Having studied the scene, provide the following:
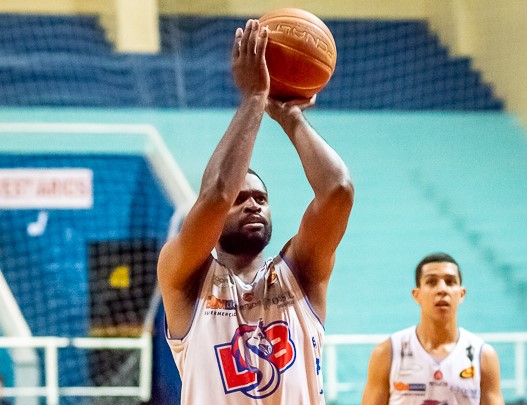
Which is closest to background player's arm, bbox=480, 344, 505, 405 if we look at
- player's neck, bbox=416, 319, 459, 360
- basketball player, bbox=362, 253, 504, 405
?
basketball player, bbox=362, 253, 504, 405

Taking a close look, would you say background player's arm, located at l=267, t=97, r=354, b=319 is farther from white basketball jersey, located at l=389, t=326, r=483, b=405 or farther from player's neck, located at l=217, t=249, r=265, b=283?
white basketball jersey, located at l=389, t=326, r=483, b=405

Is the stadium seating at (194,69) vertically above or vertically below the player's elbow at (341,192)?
above

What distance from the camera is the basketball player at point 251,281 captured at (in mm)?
2551

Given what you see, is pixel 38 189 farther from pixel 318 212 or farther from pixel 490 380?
pixel 318 212

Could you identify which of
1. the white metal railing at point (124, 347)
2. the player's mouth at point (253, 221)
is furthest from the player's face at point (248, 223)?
the white metal railing at point (124, 347)

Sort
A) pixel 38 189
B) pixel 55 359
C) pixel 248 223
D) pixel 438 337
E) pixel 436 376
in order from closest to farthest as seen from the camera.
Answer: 1. pixel 248 223
2. pixel 436 376
3. pixel 438 337
4. pixel 55 359
5. pixel 38 189

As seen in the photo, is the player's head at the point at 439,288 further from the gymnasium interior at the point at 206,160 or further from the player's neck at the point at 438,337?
the gymnasium interior at the point at 206,160

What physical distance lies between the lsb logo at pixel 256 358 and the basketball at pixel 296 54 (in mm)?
674

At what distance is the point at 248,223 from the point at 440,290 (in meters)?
2.40

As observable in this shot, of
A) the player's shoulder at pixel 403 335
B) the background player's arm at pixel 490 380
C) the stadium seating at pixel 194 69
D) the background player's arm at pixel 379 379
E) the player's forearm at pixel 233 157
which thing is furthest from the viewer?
the stadium seating at pixel 194 69

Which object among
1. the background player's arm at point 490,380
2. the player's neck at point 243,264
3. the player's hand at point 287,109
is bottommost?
the background player's arm at point 490,380

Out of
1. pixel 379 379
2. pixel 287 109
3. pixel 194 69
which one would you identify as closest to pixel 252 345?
pixel 287 109

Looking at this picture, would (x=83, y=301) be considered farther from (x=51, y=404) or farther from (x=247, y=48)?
(x=247, y=48)

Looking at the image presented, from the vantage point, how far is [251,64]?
8.52 feet
